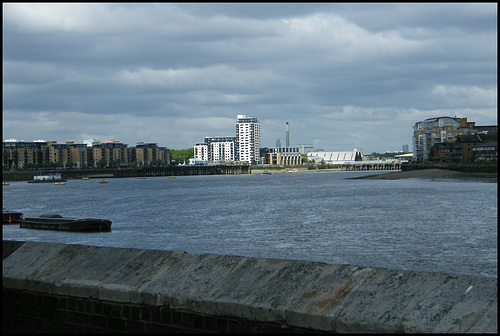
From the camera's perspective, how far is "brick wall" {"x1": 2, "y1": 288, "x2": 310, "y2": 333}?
6.18 m

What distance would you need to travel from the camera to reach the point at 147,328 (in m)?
6.66

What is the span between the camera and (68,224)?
2304 inches

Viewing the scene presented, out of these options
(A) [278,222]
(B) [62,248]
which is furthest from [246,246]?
(B) [62,248]

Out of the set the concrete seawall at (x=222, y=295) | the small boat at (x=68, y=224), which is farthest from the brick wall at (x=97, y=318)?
the small boat at (x=68, y=224)

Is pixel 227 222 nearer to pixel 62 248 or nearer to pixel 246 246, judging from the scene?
pixel 246 246

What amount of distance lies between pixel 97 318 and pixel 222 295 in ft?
6.19

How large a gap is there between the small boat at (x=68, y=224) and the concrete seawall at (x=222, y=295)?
50753mm

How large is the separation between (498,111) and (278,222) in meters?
56.4

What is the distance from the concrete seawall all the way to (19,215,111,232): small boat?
167 ft

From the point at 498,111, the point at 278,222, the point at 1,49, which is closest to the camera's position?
the point at 498,111

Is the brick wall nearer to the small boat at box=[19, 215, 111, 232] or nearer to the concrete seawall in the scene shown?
the concrete seawall

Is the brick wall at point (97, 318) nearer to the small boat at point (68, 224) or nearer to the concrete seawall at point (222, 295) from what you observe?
the concrete seawall at point (222, 295)

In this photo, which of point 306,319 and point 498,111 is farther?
point 306,319

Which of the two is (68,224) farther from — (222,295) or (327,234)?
(222,295)
